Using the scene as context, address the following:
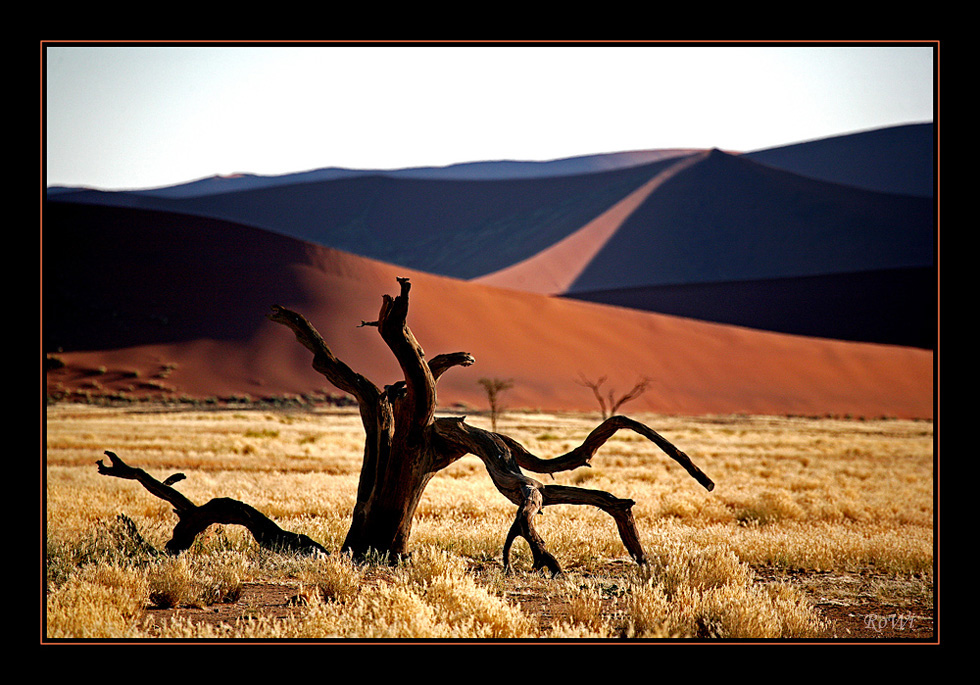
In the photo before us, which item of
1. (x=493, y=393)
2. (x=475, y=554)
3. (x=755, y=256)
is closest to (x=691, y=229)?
(x=755, y=256)

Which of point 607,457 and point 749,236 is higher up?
point 749,236

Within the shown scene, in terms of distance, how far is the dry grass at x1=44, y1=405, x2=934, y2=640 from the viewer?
532 cm

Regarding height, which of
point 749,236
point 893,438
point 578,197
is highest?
A: point 578,197

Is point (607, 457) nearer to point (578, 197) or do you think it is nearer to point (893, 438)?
point (893, 438)

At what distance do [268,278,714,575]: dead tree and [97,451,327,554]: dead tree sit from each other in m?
0.59

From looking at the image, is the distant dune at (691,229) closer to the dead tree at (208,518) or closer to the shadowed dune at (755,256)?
the shadowed dune at (755,256)

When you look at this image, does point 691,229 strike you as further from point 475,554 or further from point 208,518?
point 208,518

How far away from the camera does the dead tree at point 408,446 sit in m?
6.07

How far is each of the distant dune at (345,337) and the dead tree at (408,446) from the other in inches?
1559

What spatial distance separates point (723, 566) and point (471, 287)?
59525mm

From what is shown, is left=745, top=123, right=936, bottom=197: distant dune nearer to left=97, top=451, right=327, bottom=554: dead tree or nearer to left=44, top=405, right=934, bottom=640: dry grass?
left=44, top=405, right=934, bottom=640: dry grass

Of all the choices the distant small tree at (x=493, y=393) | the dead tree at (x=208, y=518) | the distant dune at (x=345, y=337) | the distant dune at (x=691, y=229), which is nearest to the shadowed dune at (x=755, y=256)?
the distant dune at (x=691, y=229)

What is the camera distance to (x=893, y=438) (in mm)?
31453
